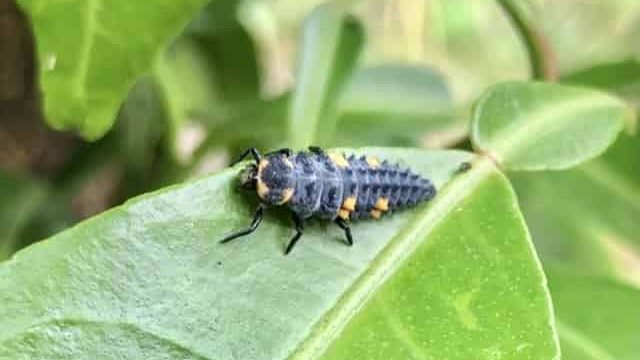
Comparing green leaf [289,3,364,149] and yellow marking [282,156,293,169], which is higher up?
green leaf [289,3,364,149]

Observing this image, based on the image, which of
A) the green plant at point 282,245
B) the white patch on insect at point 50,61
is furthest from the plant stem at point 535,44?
the white patch on insect at point 50,61

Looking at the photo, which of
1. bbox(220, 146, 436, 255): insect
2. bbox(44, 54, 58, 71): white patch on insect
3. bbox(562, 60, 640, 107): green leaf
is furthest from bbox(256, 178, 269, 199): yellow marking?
bbox(562, 60, 640, 107): green leaf

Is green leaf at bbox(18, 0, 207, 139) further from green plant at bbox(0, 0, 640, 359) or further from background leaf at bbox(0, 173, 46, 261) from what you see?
background leaf at bbox(0, 173, 46, 261)

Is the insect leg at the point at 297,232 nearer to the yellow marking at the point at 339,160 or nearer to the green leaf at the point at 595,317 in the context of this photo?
the yellow marking at the point at 339,160

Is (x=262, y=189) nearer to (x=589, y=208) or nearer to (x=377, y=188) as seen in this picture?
(x=377, y=188)

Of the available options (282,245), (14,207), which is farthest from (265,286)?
(14,207)

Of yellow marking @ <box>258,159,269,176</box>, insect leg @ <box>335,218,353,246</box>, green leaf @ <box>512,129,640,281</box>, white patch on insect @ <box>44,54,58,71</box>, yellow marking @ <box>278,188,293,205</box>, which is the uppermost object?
white patch on insect @ <box>44,54,58,71</box>
